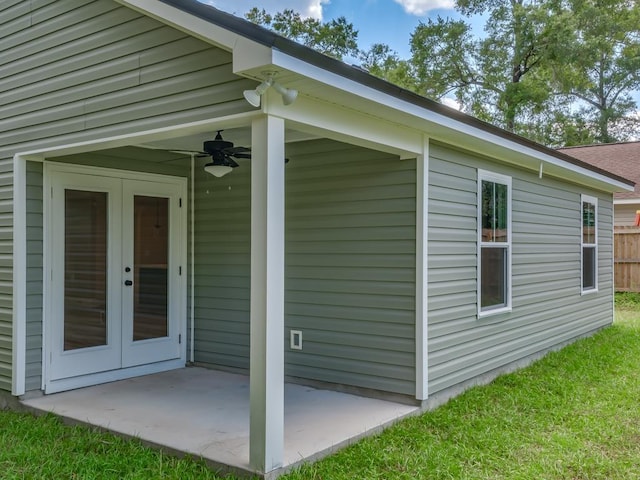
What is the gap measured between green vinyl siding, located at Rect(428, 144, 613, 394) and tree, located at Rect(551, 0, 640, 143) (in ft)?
44.7

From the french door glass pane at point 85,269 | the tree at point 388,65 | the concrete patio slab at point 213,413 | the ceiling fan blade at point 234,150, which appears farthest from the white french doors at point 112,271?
the tree at point 388,65

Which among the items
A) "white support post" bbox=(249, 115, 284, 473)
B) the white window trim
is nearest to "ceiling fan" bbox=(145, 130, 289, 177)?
"white support post" bbox=(249, 115, 284, 473)

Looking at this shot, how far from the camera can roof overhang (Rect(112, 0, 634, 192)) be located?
310 centimetres

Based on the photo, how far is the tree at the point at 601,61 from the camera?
2059 cm

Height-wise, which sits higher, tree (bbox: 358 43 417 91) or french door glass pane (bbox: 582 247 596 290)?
tree (bbox: 358 43 417 91)

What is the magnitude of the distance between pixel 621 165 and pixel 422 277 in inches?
538

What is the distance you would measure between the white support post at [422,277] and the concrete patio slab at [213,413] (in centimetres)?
28

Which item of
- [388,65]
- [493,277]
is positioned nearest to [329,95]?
[493,277]

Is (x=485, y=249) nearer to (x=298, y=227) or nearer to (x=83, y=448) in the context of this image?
(x=298, y=227)

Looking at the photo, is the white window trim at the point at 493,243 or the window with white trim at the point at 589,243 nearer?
the white window trim at the point at 493,243

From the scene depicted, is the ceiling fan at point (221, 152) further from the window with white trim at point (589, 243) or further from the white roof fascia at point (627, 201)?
the white roof fascia at point (627, 201)

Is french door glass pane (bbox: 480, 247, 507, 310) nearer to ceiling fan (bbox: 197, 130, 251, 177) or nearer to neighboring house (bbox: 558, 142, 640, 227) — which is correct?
ceiling fan (bbox: 197, 130, 251, 177)

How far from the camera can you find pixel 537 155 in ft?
20.6

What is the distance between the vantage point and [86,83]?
171 inches
